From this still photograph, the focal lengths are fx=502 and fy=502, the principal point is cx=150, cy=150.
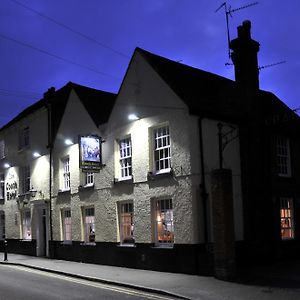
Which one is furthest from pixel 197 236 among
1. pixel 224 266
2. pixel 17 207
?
pixel 17 207

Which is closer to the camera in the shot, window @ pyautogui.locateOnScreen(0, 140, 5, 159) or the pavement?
the pavement

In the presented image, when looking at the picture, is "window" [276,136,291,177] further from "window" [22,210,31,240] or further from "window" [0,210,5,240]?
"window" [0,210,5,240]

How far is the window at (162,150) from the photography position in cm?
1864

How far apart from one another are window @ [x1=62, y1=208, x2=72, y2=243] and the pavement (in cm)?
378

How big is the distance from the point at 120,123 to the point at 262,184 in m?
6.23

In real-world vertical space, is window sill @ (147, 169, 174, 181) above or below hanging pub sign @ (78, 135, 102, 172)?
below

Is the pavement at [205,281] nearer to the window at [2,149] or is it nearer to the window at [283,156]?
the window at [283,156]

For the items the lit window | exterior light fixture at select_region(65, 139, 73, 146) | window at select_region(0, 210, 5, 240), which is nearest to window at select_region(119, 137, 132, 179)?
the lit window

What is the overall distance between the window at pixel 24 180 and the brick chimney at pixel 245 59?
45.2ft

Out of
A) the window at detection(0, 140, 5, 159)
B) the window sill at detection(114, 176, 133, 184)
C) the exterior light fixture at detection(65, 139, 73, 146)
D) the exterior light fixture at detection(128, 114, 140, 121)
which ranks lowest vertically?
the window sill at detection(114, 176, 133, 184)

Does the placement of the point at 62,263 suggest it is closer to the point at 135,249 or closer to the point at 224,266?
the point at 135,249

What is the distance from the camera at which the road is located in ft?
42.5

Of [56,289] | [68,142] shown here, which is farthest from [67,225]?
[56,289]

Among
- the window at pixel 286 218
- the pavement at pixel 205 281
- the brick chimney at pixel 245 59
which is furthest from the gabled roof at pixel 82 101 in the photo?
the window at pixel 286 218
